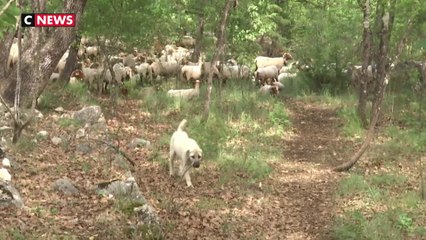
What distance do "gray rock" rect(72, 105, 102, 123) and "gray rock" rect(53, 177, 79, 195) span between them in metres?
4.05

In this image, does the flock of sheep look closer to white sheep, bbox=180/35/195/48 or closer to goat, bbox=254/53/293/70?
goat, bbox=254/53/293/70

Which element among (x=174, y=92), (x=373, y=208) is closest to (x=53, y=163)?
(x=373, y=208)

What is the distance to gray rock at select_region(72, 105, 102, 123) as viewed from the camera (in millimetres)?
12141

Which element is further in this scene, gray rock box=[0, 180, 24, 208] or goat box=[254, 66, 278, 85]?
goat box=[254, 66, 278, 85]

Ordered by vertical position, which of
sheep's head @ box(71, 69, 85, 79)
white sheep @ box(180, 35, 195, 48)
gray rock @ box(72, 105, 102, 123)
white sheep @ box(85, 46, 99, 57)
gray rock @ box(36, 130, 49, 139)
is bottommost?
gray rock @ box(36, 130, 49, 139)

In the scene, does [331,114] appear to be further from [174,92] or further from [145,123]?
[145,123]

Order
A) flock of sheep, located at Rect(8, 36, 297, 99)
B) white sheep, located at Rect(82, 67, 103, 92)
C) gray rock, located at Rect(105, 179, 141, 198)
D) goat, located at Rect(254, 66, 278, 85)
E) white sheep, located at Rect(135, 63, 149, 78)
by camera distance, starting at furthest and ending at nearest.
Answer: goat, located at Rect(254, 66, 278, 85)
white sheep, located at Rect(135, 63, 149, 78)
flock of sheep, located at Rect(8, 36, 297, 99)
white sheep, located at Rect(82, 67, 103, 92)
gray rock, located at Rect(105, 179, 141, 198)

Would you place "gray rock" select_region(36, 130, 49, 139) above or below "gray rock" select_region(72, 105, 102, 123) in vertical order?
below

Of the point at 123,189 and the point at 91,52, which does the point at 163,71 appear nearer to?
the point at 91,52

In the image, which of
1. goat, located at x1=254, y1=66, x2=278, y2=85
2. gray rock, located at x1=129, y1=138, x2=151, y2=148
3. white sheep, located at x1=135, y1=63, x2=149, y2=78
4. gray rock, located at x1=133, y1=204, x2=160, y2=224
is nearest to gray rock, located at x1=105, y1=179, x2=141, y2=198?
gray rock, located at x1=133, y1=204, x2=160, y2=224

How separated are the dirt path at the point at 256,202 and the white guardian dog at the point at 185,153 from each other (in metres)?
0.28

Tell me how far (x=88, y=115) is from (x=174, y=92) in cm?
558

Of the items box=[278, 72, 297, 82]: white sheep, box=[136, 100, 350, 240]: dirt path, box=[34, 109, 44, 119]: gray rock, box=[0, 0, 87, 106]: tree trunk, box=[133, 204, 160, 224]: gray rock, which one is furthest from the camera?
box=[278, 72, 297, 82]: white sheep

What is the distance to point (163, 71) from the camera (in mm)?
22641
